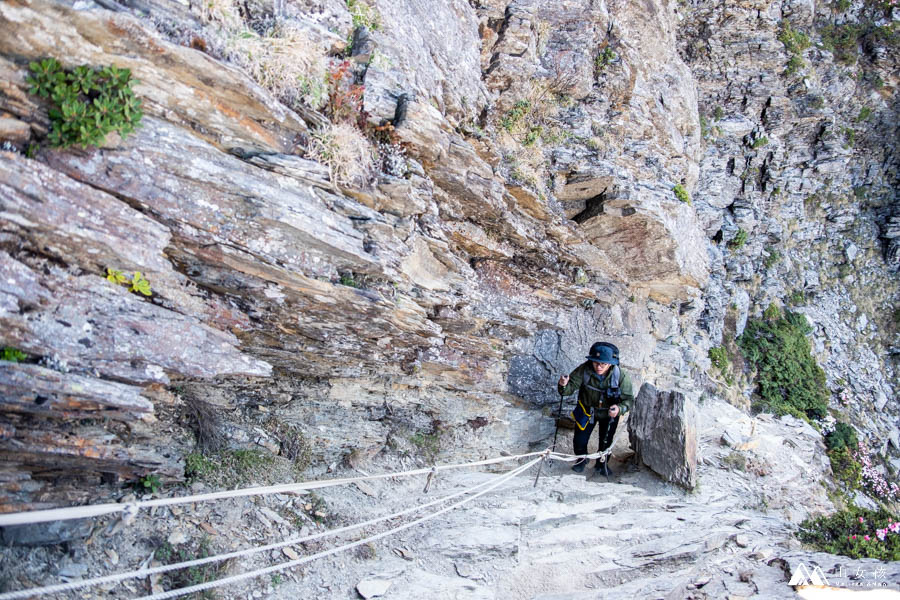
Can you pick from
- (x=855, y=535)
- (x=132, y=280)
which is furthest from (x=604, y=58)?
(x=132, y=280)

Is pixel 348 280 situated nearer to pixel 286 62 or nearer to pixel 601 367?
pixel 286 62

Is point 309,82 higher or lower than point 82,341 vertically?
higher

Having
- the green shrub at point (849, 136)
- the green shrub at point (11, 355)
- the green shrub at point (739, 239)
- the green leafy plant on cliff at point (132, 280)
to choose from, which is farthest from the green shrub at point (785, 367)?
the green shrub at point (11, 355)

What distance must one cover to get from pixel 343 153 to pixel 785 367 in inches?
A: 633

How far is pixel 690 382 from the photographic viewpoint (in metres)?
13.3

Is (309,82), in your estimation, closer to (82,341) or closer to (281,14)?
(281,14)

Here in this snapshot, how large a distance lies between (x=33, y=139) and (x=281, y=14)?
331cm

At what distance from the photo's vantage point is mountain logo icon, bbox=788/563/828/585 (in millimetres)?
5746

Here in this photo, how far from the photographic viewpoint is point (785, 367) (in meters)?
16.3

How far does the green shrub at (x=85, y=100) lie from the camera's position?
178 inches

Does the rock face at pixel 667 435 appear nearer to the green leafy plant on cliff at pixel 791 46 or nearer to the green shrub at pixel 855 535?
the green shrub at pixel 855 535

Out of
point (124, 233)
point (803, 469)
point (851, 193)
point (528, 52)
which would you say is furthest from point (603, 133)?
point (851, 193)

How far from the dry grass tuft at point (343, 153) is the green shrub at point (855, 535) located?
26.1 ft

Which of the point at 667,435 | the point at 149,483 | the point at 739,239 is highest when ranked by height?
the point at 739,239
